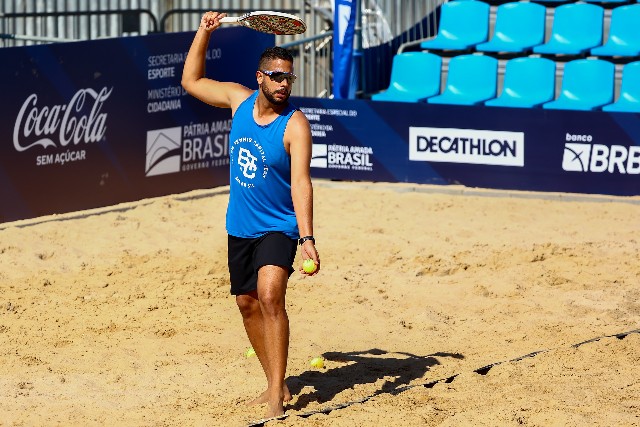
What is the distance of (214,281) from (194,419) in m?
3.26

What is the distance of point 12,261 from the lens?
10102 millimetres

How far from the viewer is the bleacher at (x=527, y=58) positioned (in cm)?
1493

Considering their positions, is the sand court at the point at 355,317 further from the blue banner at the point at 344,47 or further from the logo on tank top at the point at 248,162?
the blue banner at the point at 344,47

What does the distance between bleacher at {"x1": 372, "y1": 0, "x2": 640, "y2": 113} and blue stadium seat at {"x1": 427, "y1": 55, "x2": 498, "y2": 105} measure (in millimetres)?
13

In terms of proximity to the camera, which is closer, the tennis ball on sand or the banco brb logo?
the tennis ball on sand

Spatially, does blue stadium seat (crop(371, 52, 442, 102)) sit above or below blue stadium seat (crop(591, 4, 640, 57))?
below

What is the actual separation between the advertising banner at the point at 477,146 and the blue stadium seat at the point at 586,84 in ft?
5.58

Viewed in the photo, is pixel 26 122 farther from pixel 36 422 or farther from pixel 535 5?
pixel 535 5

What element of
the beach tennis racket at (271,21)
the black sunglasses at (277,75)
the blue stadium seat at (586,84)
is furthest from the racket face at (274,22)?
the blue stadium seat at (586,84)

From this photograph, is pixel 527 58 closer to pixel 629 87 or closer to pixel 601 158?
pixel 629 87

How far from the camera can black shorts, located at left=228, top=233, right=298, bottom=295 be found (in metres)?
6.28

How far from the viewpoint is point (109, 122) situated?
1224cm

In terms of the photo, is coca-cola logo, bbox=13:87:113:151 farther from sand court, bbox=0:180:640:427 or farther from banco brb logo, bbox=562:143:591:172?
banco brb logo, bbox=562:143:591:172

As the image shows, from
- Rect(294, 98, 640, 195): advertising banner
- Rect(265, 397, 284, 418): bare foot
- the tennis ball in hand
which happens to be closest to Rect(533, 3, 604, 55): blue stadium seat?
Rect(294, 98, 640, 195): advertising banner
